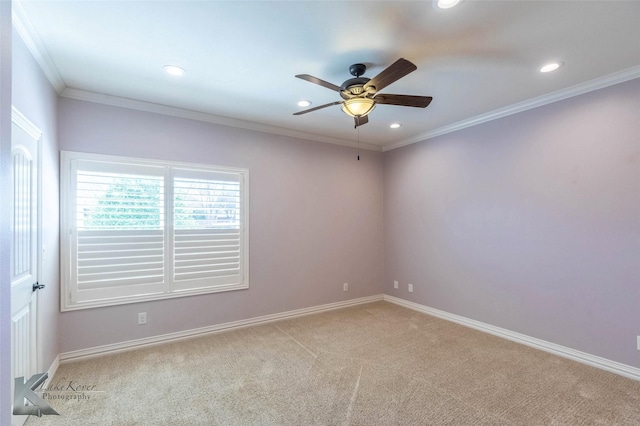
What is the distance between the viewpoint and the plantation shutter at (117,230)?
3.13m

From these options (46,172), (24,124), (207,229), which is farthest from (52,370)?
(24,124)

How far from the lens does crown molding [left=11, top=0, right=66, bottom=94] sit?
1936 millimetres

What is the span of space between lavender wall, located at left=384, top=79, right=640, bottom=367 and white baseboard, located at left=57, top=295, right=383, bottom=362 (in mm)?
1592

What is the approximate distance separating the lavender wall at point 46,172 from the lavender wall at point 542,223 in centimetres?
449

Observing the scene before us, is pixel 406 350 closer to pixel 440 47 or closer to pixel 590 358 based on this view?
pixel 590 358

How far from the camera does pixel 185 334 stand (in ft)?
12.0

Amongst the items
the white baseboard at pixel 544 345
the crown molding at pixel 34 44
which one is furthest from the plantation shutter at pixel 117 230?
the white baseboard at pixel 544 345

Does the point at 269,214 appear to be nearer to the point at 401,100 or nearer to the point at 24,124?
the point at 401,100

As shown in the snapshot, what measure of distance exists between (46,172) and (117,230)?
0.84 meters

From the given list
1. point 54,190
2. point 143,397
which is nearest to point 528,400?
point 143,397

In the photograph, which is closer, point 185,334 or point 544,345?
point 544,345

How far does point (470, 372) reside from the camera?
9.25 feet

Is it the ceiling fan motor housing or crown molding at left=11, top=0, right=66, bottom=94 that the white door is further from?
the ceiling fan motor housing

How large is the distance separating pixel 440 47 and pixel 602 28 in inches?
42.9
